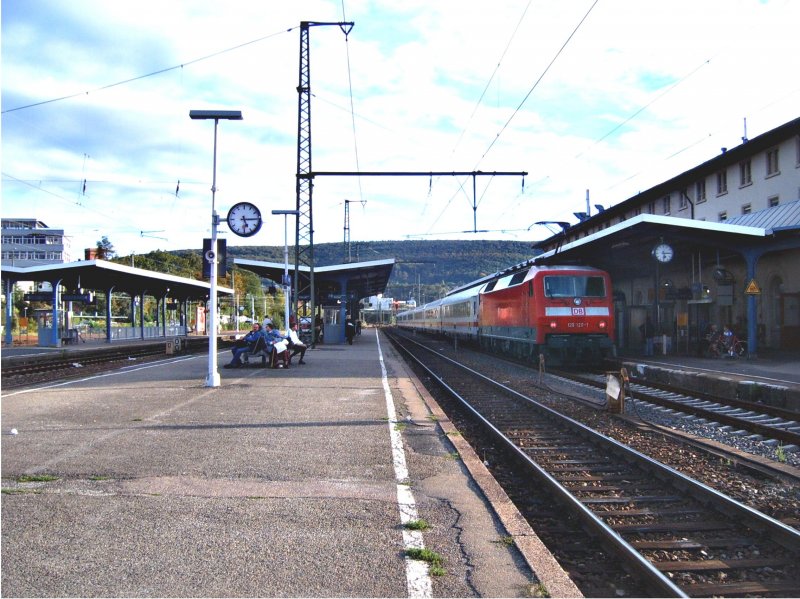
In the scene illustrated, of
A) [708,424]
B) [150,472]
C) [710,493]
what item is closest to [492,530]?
[710,493]

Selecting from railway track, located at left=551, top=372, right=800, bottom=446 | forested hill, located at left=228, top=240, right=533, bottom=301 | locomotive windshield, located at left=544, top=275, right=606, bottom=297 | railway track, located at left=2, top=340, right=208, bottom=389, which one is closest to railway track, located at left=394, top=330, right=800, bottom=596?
railway track, located at left=551, top=372, right=800, bottom=446

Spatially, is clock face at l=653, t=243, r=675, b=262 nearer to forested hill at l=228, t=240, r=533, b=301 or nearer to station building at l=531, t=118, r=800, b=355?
station building at l=531, t=118, r=800, b=355

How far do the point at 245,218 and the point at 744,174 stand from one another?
26.4 metres

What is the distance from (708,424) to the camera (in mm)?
10328

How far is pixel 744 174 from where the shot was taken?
104ft

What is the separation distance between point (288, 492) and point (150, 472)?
4.72ft

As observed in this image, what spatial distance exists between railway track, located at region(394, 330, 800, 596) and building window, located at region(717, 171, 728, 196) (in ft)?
94.2

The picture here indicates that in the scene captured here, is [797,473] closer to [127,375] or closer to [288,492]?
[288,492]

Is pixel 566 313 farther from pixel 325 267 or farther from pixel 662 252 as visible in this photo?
pixel 325 267

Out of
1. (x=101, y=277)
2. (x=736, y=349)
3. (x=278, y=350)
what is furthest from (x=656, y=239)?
(x=101, y=277)

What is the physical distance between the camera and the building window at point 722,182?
33.4m

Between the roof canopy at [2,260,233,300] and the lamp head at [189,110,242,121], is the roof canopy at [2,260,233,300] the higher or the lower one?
the lower one

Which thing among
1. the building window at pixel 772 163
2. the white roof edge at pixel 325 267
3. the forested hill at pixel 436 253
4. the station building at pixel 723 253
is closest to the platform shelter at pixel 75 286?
the white roof edge at pixel 325 267

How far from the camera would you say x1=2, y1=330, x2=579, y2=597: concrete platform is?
3.77 m
